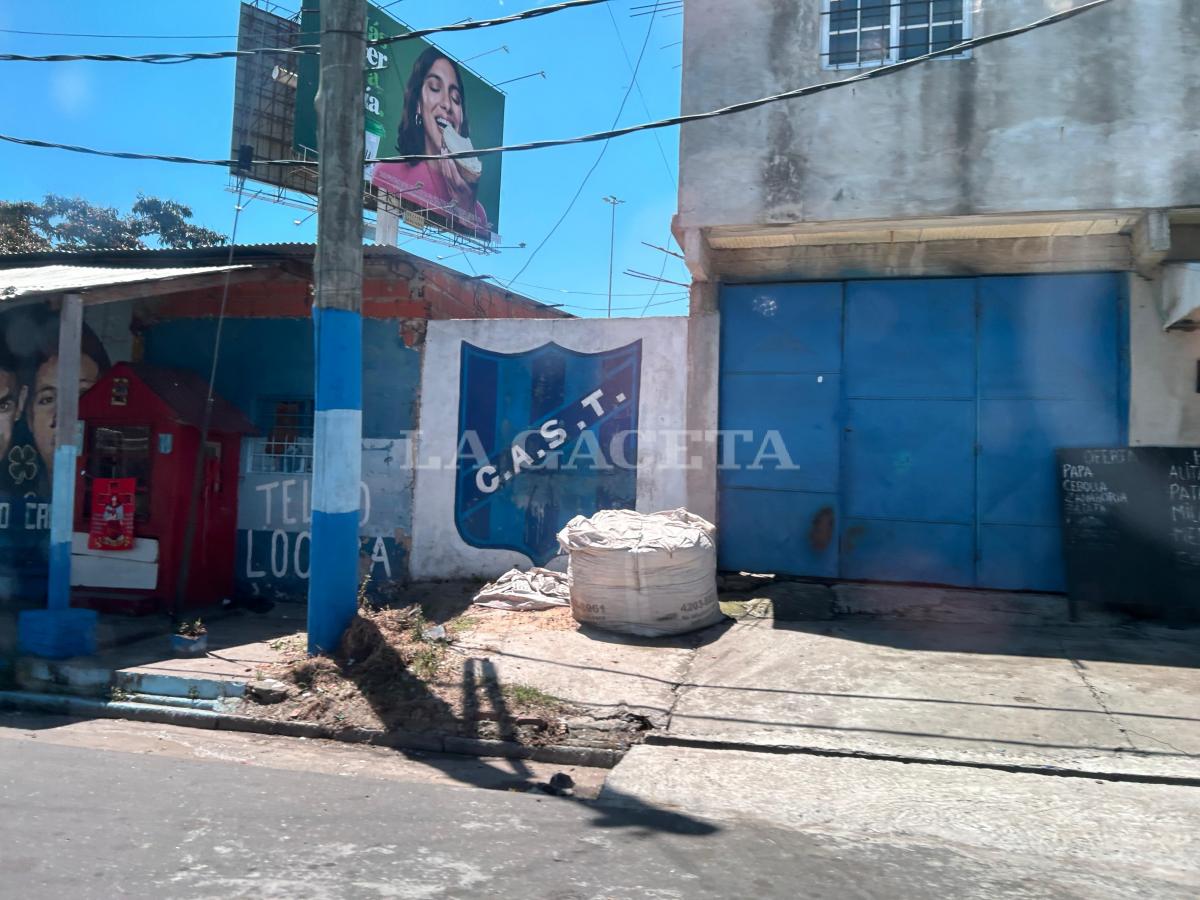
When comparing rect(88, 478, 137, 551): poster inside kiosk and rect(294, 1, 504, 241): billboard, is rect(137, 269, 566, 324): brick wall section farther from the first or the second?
A: rect(294, 1, 504, 241): billboard

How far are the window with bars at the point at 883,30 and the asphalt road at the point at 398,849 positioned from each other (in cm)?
719

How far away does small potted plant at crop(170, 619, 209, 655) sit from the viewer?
310 inches

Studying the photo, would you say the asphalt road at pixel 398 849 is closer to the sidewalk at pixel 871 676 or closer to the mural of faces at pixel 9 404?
the sidewalk at pixel 871 676

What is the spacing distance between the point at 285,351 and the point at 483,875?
26.8 feet

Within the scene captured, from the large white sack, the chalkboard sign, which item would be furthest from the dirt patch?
the chalkboard sign

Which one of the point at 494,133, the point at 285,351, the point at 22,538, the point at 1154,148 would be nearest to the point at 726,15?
the point at 1154,148

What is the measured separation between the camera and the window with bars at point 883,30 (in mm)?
8523

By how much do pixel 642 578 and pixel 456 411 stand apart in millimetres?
3322

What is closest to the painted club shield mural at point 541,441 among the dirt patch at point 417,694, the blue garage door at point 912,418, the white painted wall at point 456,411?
the white painted wall at point 456,411

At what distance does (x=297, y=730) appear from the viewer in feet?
20.5

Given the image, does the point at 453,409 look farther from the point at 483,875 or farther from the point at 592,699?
the point at 483,875

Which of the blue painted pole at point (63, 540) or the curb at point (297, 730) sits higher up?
the blue painted pole at point (63, 540)

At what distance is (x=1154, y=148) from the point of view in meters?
7.87

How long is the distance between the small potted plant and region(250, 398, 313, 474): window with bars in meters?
2.61
